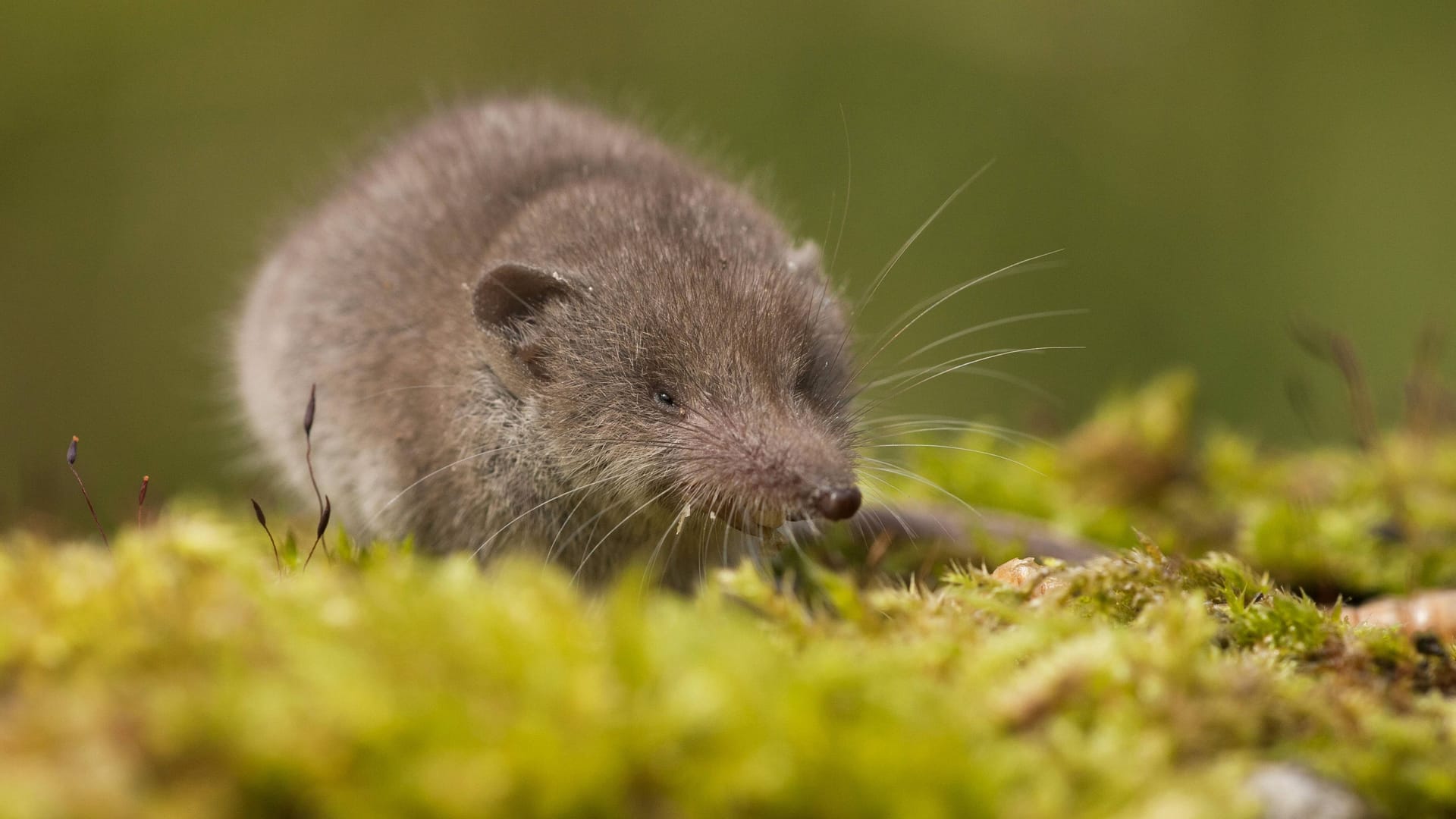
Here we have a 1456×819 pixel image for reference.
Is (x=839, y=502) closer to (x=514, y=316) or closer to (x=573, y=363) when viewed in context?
(x=573, y=363)

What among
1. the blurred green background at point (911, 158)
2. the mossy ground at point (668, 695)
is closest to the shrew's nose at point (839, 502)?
the mossy ground at point (668, 695)

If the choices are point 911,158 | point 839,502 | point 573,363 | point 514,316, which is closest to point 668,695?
point 839,502

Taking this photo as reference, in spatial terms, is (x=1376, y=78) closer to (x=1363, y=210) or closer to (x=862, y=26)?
(x=1363, y=210)

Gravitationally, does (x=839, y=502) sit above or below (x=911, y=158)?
above

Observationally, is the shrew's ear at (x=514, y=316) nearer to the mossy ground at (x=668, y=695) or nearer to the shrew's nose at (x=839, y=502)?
the shrew's nose at (x=839, y=502)

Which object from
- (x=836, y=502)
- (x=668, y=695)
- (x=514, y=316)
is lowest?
(x=514, y=316)

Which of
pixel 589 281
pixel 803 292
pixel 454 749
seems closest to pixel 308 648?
pixel 454 749
